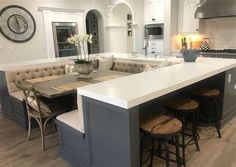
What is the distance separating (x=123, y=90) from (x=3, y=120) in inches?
124

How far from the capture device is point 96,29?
8242mm

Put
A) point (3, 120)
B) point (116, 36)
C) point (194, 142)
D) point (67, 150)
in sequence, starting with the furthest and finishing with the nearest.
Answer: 1. point (116, 36)
2. point (3, 120)
3. point (194, 142)
4. point (67, 150)

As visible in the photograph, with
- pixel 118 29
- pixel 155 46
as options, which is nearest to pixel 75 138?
pixel 155 46

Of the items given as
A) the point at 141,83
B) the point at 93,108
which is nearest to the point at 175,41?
the point at 141,83

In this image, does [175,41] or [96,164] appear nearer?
[96,164]

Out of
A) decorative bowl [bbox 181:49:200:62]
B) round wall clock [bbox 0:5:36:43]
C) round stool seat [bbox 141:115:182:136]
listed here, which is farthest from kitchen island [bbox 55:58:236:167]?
round wall clock [bbox 0:5:36:43]

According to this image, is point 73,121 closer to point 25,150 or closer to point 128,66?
point 25,150

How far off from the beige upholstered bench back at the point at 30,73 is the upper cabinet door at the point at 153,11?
11.8ft

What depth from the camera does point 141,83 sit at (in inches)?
83.8

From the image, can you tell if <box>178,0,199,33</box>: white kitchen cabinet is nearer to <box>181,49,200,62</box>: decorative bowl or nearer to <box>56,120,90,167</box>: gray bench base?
<box>181,49,200,62</box>: decorative bowl

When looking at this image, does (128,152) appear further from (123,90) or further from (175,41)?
(175,41)

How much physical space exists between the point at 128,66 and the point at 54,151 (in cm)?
260

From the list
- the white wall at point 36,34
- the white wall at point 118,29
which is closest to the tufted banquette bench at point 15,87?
the white wall at point 36,34

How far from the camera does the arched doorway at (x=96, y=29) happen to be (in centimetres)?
796
